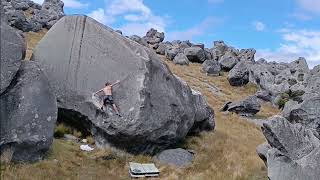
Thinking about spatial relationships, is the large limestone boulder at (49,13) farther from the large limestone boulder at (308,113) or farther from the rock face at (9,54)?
the rock face at (9,54)

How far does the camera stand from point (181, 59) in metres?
72.7

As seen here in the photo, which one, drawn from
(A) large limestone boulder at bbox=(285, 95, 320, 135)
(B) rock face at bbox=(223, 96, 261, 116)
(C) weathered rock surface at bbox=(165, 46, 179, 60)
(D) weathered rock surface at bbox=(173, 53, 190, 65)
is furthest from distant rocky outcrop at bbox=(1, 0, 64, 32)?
(A) large limestone boulder at bbox=(285, 95, 320, 135)

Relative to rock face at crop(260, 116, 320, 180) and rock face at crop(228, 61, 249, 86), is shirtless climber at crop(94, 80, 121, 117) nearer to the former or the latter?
rock face at crop(260, 116, 320, 180)

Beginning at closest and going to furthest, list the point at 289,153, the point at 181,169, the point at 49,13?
the point at 289,153
the point at 181,169
the point at 49,13

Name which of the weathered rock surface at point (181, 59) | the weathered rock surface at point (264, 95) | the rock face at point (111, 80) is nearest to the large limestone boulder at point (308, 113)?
the rock face at point (111, 80)

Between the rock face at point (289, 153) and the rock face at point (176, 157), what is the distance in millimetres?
5192

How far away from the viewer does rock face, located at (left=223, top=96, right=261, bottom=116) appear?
40.0 metres

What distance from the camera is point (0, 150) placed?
56.7 feet

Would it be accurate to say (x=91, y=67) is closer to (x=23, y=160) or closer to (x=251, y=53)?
(x=23, y=160)

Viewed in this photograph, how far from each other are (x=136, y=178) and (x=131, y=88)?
163 inches

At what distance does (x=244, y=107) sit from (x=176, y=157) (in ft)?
62.4

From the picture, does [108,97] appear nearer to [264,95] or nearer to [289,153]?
[289,153]

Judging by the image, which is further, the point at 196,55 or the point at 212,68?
the point at 196,55

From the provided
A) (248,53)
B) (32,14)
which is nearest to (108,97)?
(32,14)
